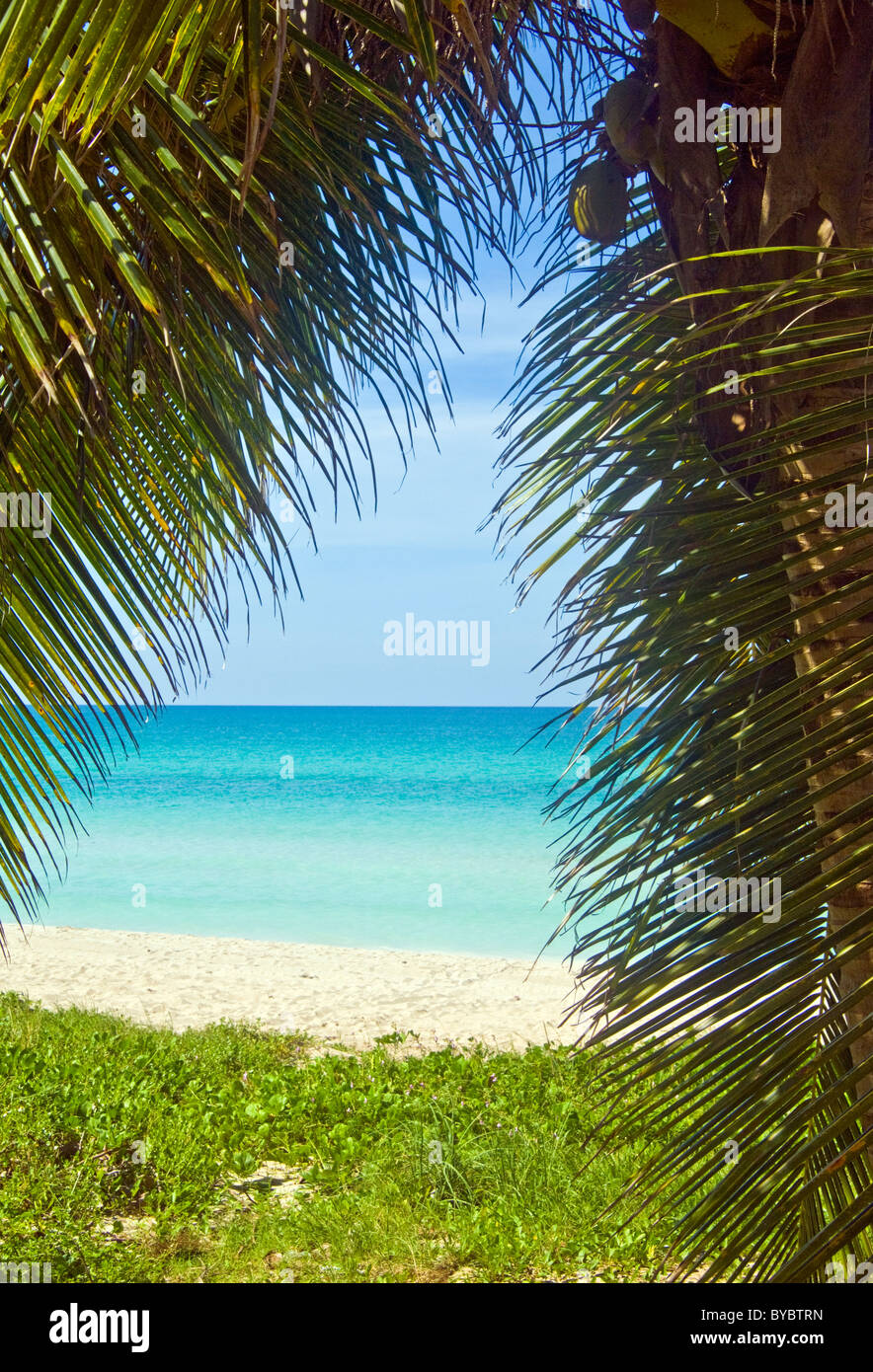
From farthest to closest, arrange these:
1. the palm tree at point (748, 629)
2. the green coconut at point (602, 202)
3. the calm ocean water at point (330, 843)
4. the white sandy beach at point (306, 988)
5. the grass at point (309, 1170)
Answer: the calm ocean water at point (330, 843)
the white sandy beach at point (306, 988)
the grass at point (309, 1170)
the green coconut at point (602, 202)
the palm tree at point (748, 629)

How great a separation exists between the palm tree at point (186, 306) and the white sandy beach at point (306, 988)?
5.49 metres

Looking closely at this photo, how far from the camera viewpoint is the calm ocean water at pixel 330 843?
18641 mm

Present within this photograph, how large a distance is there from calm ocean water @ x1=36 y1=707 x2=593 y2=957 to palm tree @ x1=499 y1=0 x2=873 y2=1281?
1391 millimetres

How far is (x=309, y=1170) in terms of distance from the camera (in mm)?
4426

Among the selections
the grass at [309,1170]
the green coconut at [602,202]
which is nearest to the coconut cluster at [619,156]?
the green coconut at [602,202]

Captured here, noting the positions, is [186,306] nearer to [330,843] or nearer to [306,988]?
[306,988]

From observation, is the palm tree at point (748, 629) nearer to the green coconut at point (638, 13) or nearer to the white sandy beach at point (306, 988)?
the green coconut at point (638, 13)

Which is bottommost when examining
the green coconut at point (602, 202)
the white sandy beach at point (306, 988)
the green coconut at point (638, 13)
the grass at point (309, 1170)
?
the grass at point (309, 1170)

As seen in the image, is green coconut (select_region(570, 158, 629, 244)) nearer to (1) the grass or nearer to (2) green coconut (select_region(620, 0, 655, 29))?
(2) green coconut (select_region(620, 0, 655, 29))

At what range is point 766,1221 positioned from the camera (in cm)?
119

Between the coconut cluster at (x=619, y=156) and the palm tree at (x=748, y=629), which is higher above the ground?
the coconut cluster at (x=619, y=156)

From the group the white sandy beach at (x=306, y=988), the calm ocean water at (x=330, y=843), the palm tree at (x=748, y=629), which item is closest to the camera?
the palm tree at (x=748, y=629)

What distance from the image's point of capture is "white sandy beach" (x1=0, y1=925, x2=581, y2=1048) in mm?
7941
